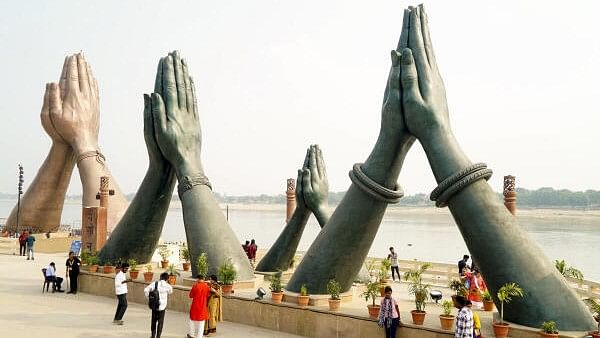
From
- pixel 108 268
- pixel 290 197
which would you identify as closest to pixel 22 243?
pixel 108 268

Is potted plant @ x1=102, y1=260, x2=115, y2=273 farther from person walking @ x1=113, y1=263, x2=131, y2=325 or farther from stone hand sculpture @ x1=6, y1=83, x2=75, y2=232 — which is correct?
stone hand sculpture @ x1=6, y1=83, x2=75, y2=232

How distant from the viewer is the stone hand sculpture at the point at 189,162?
12.6m

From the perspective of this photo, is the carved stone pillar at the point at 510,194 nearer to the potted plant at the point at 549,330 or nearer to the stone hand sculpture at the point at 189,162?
the stone hand sculpture at the point at 189,162

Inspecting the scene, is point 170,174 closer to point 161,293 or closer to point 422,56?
point 161,293

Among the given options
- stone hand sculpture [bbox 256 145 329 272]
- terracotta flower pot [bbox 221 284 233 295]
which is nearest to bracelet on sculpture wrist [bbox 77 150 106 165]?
stone hand sculpture [bbox 256 145 329 272]

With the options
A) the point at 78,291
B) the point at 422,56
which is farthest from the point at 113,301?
the point at 422,56

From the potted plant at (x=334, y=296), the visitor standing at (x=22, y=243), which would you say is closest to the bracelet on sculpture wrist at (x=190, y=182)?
the potted plant at (x=334, y=296)

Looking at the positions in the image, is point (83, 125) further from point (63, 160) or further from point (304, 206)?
point (304, 206)

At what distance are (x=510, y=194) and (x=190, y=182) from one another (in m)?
9.69

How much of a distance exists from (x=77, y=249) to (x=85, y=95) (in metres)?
13.7

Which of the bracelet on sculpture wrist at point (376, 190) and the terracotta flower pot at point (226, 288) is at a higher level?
the bracelet on sculpture wrist at point (376, 190)

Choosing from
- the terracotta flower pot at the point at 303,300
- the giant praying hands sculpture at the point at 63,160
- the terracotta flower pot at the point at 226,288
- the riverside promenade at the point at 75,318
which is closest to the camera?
the riverside promenade at the point at 75,318

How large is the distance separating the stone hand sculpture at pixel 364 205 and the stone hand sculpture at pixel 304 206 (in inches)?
143

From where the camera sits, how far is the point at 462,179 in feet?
29.9
